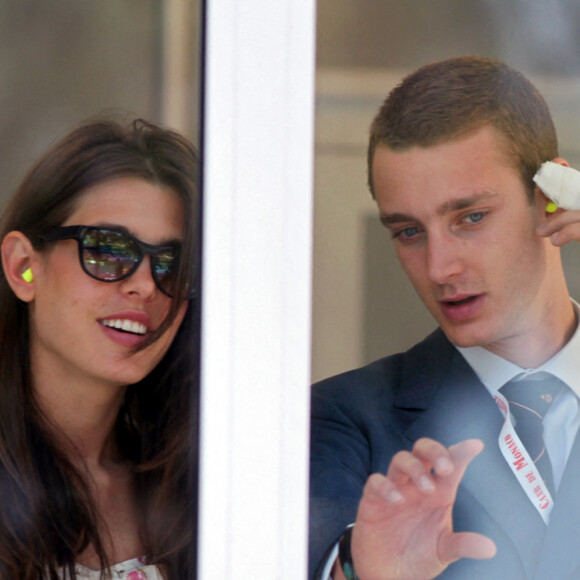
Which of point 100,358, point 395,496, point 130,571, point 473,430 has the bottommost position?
point 130,571

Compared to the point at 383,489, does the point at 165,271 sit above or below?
above

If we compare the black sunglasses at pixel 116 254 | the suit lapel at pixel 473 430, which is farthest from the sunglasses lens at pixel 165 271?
the suit lapel at pixel 473 430

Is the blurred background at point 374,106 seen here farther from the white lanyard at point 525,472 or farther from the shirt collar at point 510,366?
the white lanyard at point 525,472

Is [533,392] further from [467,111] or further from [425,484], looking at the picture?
[467,111]

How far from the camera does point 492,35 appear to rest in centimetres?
138

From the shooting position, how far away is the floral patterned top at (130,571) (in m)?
1.32

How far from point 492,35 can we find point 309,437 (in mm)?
710

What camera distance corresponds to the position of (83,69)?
131 cm

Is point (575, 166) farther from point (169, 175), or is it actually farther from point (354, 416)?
point (169, 175)

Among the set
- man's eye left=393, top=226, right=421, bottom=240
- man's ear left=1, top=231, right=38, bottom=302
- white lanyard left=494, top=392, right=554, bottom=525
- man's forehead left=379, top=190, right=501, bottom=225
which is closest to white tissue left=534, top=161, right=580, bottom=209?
man's forehead left=379, top=190, right=501, bottom=225

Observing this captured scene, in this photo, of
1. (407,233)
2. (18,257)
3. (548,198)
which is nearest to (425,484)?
(407,233)

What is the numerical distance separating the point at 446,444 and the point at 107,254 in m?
0.62

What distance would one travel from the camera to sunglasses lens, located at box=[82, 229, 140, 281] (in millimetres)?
1303

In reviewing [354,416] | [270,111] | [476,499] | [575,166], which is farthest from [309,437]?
[575,166]
